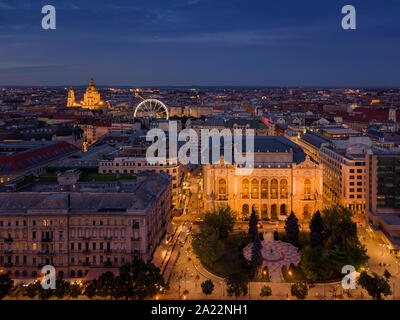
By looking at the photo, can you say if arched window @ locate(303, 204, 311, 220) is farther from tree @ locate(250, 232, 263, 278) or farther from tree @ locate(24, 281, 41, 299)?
tree @ locate(24, 281, 41, 299)

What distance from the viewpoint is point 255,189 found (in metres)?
69.2

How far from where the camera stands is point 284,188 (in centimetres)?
6931

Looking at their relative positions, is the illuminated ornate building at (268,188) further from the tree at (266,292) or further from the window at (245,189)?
the tree at (266,292)

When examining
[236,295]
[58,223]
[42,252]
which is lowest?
[236,295]

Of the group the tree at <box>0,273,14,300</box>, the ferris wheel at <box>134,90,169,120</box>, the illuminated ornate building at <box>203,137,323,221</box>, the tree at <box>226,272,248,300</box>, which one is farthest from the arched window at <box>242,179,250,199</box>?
the ferris wheel at <box>134,90,169,120</box>

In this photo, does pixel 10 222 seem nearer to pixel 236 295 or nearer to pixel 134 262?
pixel 134 262

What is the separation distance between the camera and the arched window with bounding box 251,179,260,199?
69.0 metres

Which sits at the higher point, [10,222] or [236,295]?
[10,222]

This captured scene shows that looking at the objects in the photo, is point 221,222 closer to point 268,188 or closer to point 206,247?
point 206,247

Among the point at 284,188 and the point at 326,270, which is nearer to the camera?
the point at 326,270

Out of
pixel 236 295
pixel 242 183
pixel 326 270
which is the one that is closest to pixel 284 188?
pixel 242 183

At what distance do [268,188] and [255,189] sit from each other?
2.28m
